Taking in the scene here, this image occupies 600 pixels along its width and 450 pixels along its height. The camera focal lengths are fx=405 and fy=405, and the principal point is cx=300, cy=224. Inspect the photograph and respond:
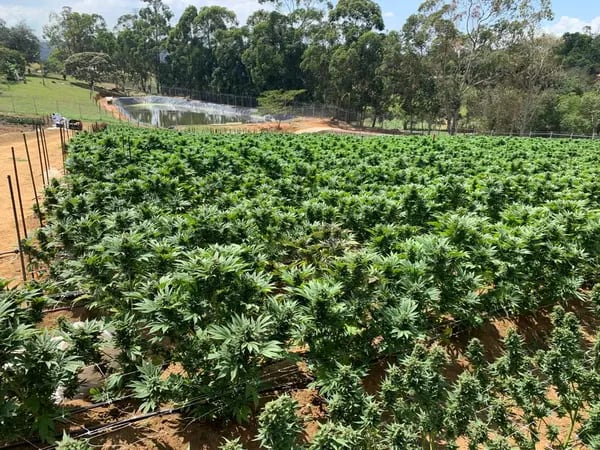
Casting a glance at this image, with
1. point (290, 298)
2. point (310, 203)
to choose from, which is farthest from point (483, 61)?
point (290, 298)

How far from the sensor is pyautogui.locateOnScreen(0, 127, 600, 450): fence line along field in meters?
3.00

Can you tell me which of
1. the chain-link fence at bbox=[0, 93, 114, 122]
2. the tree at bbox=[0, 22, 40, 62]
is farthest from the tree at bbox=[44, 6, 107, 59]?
the chain-link fence at bbox=[0, 93, 114, 122]

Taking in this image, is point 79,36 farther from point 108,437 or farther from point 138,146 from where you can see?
point 108,437

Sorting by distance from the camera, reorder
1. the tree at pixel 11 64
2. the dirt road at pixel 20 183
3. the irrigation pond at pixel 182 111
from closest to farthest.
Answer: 1. the dirt road at pixel 20 183
2. the tree at pixel 11 64
3. the irrigation pond at pixel 182 111

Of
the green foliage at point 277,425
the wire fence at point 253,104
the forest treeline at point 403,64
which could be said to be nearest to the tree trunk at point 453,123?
the forest treeline at point 403,64

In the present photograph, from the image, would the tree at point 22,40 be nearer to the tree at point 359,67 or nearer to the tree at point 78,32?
the tree at point 78,32

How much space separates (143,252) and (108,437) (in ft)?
5.92

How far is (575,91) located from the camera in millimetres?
50406

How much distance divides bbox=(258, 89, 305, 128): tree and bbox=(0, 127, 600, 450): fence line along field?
42.4 metres

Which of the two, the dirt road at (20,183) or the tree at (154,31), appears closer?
the dirt road at (20,183)

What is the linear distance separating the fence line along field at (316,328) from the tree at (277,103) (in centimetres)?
4243

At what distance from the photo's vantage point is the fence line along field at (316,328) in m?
3.00

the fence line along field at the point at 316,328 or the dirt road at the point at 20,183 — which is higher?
the fence line along field at the point at 316,328

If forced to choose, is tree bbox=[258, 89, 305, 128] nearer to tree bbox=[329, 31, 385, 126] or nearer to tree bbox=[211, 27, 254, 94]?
tree bbox=[329, 31, 385, 126]
